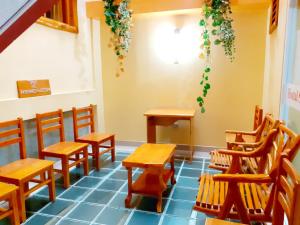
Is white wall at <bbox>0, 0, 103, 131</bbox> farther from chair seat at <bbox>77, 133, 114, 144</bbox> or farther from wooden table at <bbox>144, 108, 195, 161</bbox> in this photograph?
wooden table at <bbox>144, 108, 195, 161</bbox>

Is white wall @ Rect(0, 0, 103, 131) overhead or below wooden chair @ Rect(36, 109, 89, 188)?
overhead

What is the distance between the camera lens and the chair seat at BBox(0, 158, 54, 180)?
2107 mm

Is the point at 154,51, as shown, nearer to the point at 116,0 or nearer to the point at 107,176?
the point at 116,0

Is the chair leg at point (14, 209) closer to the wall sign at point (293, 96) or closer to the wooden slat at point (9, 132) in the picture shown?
the wooden slat at point (9, 132)

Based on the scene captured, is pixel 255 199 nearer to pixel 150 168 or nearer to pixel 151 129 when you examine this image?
pixel 150 168

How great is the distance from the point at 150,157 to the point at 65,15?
8.16 feet

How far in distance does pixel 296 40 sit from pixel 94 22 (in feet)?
10.0

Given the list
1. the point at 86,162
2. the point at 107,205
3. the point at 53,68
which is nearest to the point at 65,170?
the point at 86,162

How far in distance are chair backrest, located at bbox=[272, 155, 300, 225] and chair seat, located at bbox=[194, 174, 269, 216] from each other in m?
0.38

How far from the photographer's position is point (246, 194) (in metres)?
1.75

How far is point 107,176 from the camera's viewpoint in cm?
314

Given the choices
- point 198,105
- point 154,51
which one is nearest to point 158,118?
point 198,105

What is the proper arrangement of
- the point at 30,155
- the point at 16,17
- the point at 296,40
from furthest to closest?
1. the point at 30,155
2. the point at 296,40
3. the point at 16,17

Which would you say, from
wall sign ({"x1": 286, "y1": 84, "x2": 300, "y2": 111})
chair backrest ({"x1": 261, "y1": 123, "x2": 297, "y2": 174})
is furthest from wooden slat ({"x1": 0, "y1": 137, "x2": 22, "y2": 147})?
wall sign ({"x1": 286, "y1": 84, "x2": 300, "y2": 111})
